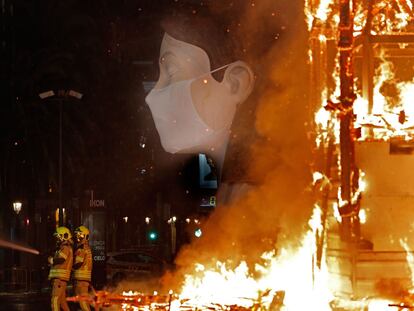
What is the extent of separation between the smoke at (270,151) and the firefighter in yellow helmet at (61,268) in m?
1.98

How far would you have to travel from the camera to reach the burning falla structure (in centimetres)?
808

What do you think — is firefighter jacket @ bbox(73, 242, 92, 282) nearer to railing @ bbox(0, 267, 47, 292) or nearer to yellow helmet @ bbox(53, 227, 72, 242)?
yellow helmet @ bbox(53, 227, 72, 242)

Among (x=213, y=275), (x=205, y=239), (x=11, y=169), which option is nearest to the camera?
(x=213, y=275)

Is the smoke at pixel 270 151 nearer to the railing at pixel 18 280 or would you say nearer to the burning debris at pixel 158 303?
the burning debris at pixel 158 303

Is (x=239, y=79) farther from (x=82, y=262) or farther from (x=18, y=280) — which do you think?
(x=18, y=280)

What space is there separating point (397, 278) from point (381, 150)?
4.88 ft

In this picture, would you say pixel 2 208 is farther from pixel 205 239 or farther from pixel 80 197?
pixel 205 239

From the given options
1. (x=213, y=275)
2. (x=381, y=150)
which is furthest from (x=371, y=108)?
(x=213, y=275)

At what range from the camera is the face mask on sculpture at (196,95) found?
1500cm

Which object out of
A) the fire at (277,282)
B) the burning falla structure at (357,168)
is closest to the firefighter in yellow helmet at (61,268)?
the fire at (277,282)

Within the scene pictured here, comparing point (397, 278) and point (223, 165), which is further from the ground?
point (223, 165)

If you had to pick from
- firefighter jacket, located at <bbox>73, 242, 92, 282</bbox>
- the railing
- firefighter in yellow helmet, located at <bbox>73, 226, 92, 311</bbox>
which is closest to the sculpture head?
firefighter in yellow helmet, located at <bbox>73, 226, 92, 311</bbox>

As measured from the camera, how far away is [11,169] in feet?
116

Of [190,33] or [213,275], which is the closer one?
[213,275]
